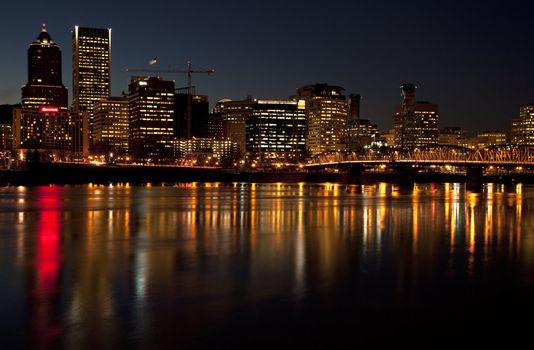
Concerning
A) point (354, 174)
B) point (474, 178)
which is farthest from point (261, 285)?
point (354, 174)

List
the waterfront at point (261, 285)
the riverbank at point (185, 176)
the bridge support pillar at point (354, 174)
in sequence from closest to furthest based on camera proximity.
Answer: the waterfront at point (261, 285)
the riverbank at point (185, 176)
the bridge support pillar at point (354, 174)

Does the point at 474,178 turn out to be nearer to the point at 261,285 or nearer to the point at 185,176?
the point at 185,176

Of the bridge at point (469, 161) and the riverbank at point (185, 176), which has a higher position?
the bridge at point (469, 161)

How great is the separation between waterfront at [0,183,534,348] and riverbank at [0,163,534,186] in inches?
4759

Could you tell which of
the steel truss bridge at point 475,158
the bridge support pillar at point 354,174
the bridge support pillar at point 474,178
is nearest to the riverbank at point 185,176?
the bridge support pillar at point 354,174

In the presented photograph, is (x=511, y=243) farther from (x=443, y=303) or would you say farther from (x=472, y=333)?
(x=472, y=333)

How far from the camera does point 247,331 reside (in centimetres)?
1441

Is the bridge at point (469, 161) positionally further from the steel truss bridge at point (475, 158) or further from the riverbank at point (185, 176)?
the riverbank at point (185, 176)

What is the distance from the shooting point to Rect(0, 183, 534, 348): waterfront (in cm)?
1430

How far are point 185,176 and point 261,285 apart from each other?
157215 millimetres

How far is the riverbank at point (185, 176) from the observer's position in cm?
15625

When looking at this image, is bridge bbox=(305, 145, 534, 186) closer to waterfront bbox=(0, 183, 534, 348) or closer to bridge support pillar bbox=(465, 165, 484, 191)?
bridge support pillar bbox=(465, 165, 484, 191)

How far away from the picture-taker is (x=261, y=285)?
765 inches

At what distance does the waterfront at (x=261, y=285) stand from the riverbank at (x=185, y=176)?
120870mm
